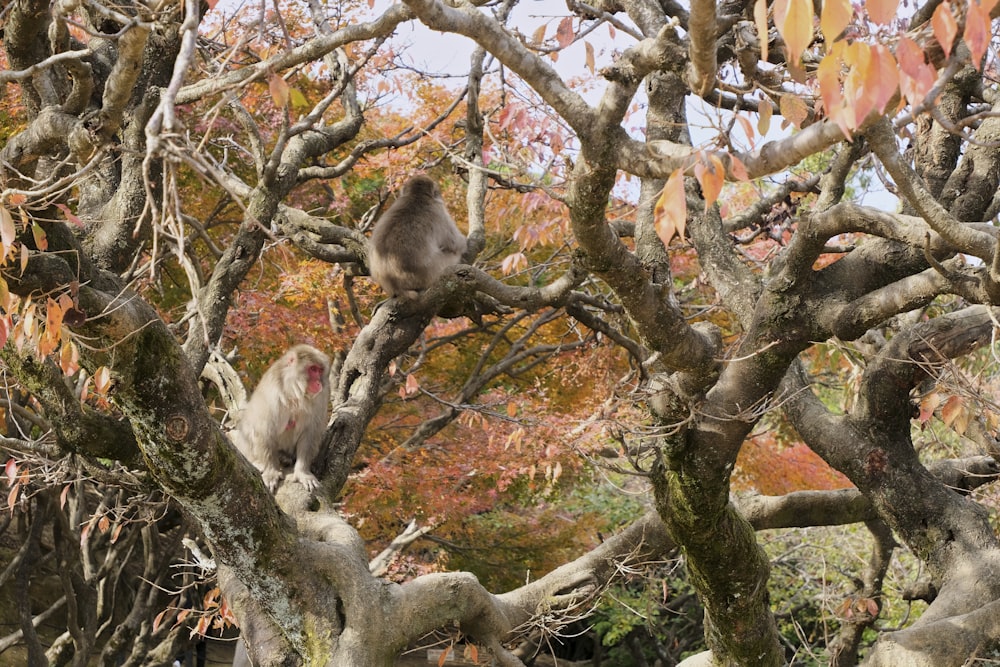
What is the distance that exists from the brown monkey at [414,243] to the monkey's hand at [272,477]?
1604 millimetres

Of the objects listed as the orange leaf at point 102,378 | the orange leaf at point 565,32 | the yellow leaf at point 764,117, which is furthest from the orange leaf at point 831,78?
the orange leaf at point 565,32

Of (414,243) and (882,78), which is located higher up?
(414,243)

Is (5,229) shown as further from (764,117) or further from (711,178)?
(764,117)

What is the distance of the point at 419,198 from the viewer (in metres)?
8.71

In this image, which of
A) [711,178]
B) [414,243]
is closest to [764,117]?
[711,178]

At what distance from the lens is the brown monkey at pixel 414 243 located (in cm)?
768

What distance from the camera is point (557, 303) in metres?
6.02

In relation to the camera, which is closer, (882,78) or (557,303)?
(882,78)

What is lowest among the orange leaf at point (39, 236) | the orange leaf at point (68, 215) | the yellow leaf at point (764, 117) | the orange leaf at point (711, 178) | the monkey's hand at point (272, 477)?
the monkey's hand at point (272, 477)

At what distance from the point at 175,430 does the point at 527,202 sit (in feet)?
14.4

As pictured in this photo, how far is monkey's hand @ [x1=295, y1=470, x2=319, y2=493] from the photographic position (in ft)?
19.1

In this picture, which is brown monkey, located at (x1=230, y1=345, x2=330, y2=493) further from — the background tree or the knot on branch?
the knot on branch

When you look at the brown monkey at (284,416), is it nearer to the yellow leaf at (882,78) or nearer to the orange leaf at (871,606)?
the orange leaf at (871,606)

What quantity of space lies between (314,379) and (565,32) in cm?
313
